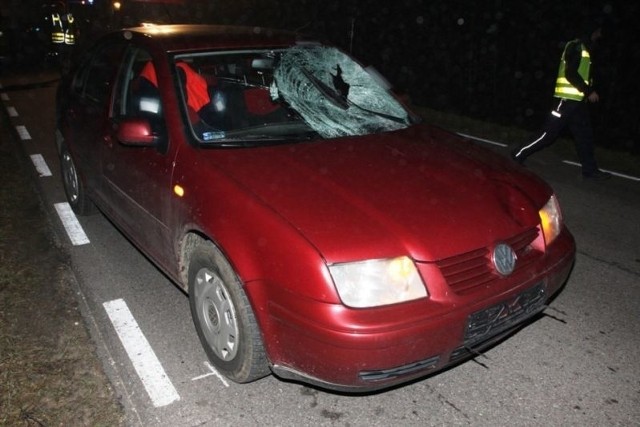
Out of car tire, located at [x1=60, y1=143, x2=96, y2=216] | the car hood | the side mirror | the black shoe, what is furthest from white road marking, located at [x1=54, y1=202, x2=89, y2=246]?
the black shoe

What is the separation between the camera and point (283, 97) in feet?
11.7

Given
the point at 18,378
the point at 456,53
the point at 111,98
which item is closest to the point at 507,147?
the point at 456,53

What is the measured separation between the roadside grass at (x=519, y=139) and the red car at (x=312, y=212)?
4.73m

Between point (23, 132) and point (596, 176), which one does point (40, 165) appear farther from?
point (596, 176)

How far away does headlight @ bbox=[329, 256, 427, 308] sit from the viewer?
7.45 feet

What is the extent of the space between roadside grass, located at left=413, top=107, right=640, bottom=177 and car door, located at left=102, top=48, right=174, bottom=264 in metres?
5.32

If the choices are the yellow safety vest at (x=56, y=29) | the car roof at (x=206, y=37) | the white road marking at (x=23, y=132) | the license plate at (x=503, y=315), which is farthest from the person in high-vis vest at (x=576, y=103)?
the yellow safety vest at (x=56, y=29)

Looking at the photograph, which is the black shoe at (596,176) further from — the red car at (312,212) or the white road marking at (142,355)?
the white road marking at (142,355)

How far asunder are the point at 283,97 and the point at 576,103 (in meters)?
4.39

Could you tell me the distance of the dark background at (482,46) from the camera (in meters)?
8.51

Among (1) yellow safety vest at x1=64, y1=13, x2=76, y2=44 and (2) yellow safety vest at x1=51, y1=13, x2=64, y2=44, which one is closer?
(1) yellow safety vest at x1=64, y1=13, x2=76, y2=44

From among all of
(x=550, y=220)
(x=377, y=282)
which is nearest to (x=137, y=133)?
(x=377, y=282)

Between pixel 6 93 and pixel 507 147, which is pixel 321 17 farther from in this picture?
pixel 507 147

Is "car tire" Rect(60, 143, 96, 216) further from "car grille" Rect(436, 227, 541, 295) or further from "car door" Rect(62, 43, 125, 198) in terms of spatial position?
"car grille" Rect(436, 227, 541, 295)
